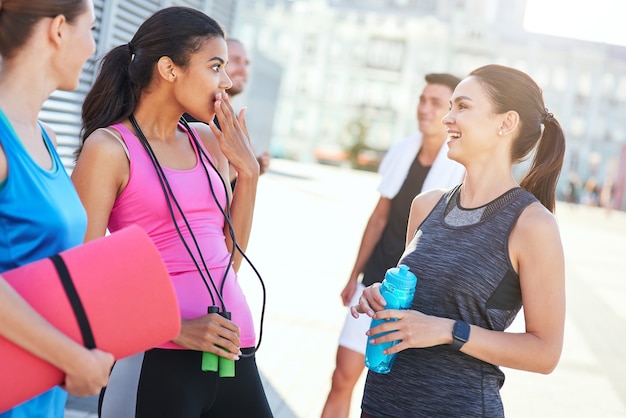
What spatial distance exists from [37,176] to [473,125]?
4.10 ft

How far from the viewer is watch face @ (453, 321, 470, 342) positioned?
2.04 meters

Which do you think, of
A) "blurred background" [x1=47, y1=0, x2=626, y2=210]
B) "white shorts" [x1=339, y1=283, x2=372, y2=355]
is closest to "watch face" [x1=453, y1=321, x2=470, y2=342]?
"white shorts" [x1=339, y1=283, x2=372, y2=355]

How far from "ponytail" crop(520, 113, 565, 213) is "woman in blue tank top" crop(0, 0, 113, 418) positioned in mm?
1317

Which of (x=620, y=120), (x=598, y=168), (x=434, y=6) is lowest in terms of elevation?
(x=598, y=168)

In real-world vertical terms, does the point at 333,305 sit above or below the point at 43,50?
below

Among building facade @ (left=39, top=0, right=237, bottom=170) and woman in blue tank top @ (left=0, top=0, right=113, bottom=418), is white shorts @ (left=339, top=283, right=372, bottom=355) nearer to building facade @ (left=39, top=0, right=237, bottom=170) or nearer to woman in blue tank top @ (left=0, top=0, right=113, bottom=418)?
building facade @ (left=39, top=0, right=237, bottom=170)

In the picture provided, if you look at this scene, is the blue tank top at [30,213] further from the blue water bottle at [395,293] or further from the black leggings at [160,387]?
the blue water bottle at [395,293]

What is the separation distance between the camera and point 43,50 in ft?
5.47

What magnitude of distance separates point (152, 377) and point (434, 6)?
223 ft

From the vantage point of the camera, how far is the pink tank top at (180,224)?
2102 millimetres

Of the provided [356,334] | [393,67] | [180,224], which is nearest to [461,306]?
[180,224]

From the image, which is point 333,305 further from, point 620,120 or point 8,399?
point 620,120

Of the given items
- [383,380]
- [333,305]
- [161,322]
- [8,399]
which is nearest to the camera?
[8,399]

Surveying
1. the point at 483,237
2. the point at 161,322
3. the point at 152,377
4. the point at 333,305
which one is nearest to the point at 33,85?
the point at 161,322
